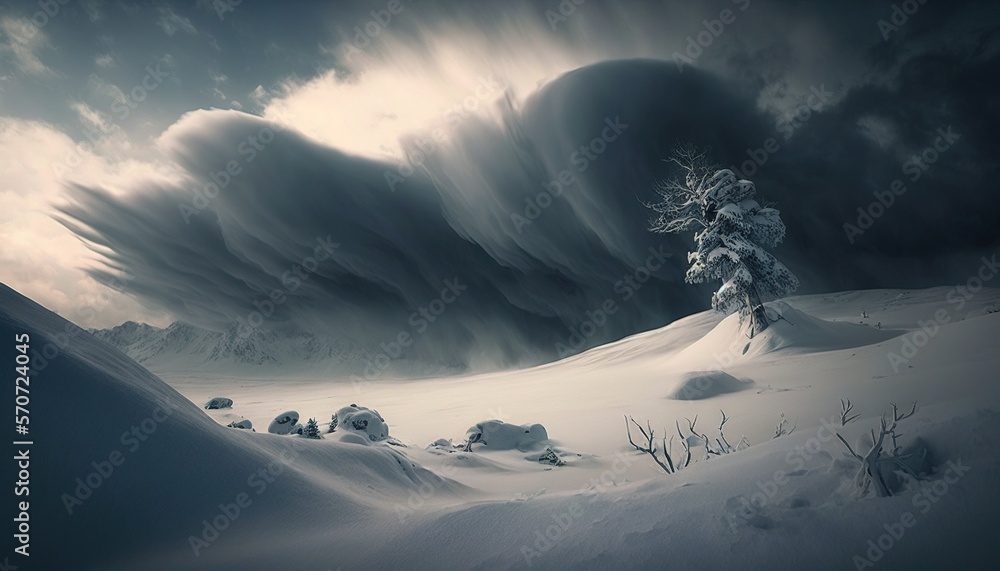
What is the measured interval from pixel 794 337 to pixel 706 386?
278 inches

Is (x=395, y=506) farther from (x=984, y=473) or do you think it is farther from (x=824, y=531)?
(x=984, y=473)

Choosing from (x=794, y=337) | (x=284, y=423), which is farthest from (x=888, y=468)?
(x=794, y=337)

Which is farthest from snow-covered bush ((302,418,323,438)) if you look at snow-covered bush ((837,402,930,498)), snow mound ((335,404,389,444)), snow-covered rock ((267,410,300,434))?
snow-covered bush ((837,402,930,498))

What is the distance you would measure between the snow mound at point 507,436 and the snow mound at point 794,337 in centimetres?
1175

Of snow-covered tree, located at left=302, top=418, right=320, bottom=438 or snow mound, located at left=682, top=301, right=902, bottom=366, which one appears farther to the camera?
snow mound, located at left=682, top=301, right=902, bottom=366

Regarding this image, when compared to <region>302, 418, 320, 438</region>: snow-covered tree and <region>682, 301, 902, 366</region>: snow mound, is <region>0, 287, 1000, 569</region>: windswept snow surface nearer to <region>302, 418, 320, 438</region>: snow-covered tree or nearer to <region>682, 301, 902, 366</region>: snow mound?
<region>302, 418, 320, 438</region>: snow-covered tree

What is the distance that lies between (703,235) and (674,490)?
18.1 meters

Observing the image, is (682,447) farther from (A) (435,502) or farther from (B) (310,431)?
(B) (310,431)

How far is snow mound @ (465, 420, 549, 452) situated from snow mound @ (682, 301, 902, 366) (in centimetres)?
1175

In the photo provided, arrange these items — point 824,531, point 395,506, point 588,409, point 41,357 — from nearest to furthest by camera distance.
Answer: point 824,531, point 41,357, point 395,506, point 588,409

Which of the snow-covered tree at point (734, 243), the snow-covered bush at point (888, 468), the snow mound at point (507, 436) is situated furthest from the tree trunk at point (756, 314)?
the snow-covered bush at point (888, 468)

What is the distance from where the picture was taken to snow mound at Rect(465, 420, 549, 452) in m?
9.75

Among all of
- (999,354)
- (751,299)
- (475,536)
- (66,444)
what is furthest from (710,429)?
(751,299)

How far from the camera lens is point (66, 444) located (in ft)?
9.28
